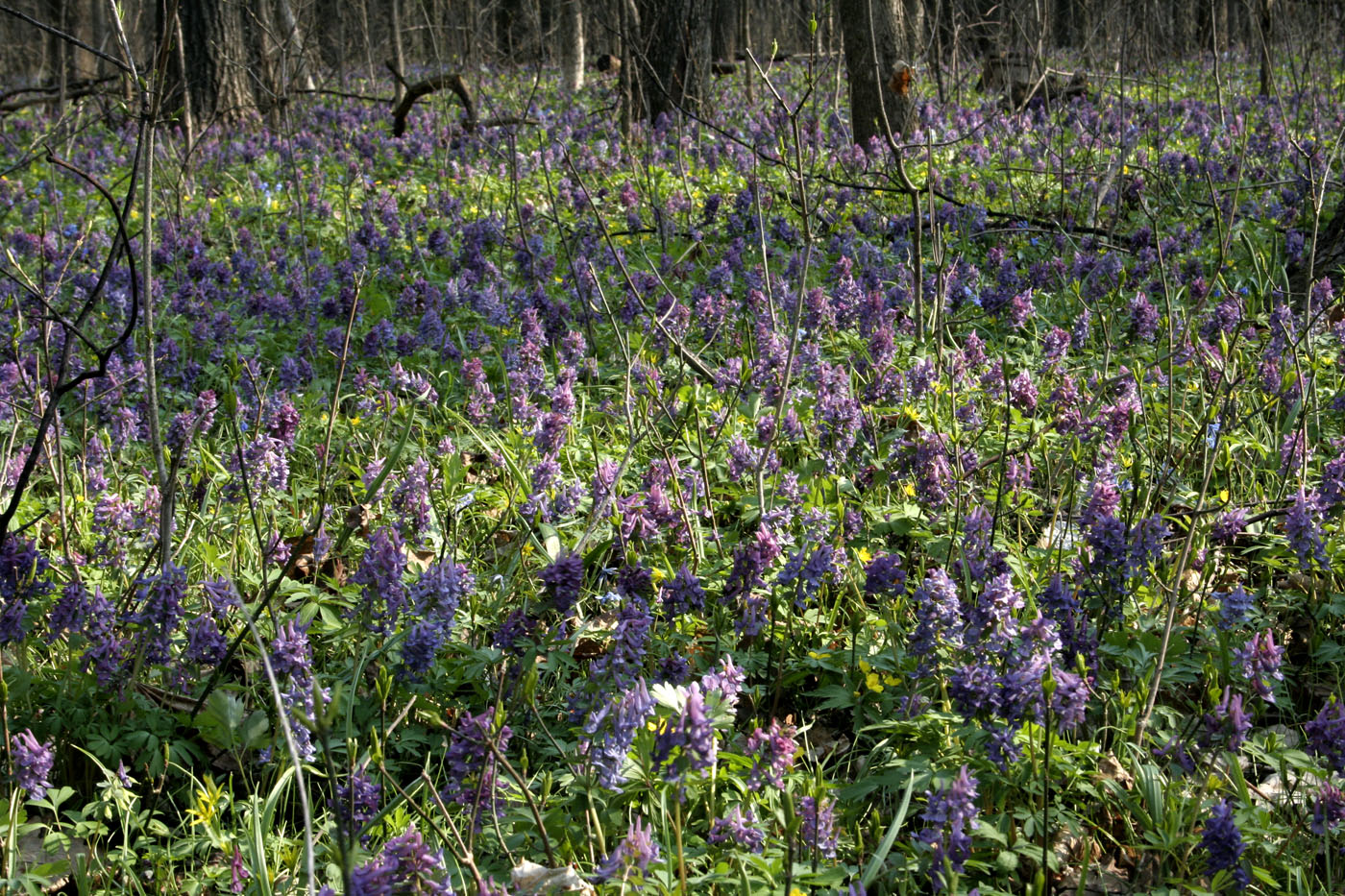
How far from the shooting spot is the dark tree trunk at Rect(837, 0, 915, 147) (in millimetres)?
8172

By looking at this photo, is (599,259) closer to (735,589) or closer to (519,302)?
(519,302)

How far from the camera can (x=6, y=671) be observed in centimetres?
238

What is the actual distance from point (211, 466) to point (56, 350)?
1.82 meters

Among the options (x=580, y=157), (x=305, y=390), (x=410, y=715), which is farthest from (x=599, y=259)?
(x=410, y=715)

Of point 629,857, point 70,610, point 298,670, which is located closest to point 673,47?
point 70,610

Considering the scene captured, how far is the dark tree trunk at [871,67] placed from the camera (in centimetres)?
817

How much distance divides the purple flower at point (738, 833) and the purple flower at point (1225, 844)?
700 mm

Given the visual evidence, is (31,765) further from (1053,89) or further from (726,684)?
(1053,89)

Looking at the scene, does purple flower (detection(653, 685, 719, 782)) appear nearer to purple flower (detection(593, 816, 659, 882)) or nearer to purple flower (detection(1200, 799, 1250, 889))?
purple flower (detection(593, 816, 659, 882))

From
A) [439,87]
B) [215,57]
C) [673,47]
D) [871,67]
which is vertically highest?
[215,57]

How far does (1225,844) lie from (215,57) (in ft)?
37.8

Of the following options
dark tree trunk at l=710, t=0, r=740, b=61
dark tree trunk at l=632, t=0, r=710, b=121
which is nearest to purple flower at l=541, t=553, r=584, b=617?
dark tree trunk at l=632, t=0, r=710, b=121

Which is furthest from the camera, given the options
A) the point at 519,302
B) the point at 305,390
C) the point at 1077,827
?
the point at 519,302

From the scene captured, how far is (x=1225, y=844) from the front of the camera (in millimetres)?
1729
